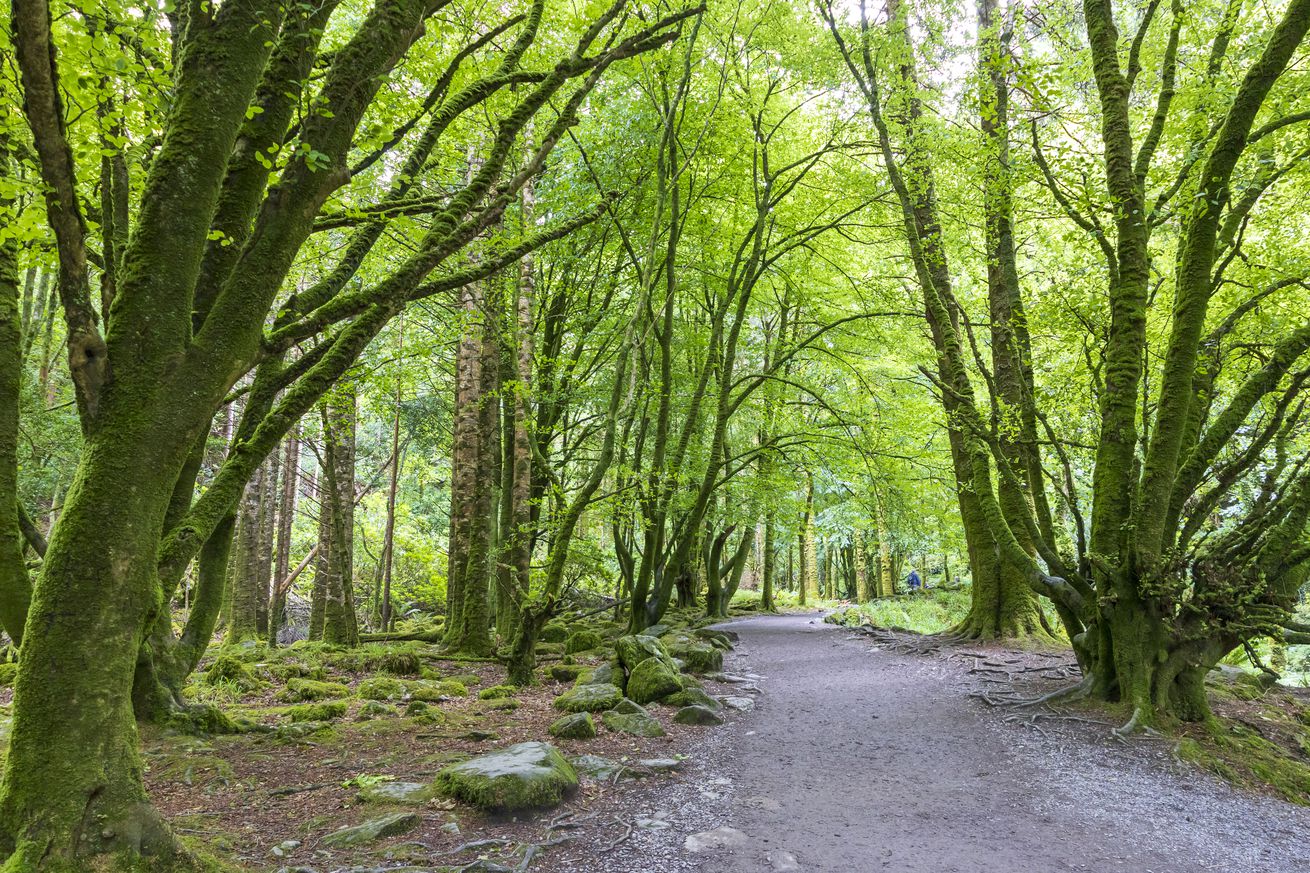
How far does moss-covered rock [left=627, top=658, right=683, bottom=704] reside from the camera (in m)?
7.24

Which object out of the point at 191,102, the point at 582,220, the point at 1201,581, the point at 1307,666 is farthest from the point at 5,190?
the point at 1307,666

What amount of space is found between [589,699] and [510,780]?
2.64 metres

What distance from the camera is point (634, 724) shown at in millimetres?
6176

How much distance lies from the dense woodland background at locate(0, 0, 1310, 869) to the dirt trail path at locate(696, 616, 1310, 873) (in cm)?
114

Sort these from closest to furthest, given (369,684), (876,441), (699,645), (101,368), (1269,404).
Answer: (101,368), (1269,404), (369,684), (699,645), (876,441)

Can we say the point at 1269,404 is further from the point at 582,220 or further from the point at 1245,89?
the point at 582,220

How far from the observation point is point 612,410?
7879 mm

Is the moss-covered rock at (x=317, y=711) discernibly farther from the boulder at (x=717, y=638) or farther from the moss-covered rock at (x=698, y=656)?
the boulder at (x=717, y=638)

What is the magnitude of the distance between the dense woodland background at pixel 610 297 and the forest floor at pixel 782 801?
927mm

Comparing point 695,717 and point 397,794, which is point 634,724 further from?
point 397,794

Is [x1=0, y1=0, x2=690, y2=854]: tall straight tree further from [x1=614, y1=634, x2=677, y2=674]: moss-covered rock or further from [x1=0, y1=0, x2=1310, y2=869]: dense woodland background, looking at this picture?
[x1=614, y1=634, x2=677, y2=674]: moss-covered rock

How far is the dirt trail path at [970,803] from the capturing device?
11.9ft

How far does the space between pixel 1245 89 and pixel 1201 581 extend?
4017 millimetres

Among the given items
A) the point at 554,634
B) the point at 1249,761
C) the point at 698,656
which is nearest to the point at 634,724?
the point at 698,656
